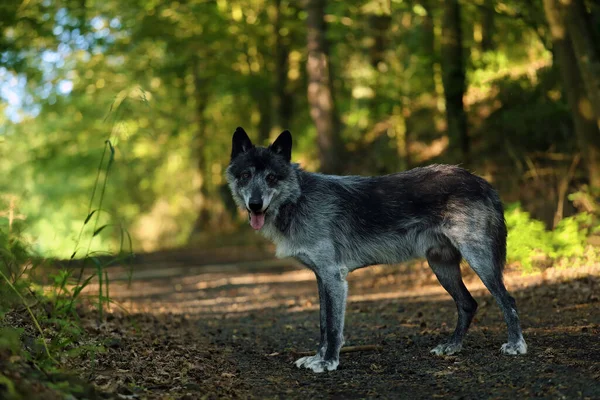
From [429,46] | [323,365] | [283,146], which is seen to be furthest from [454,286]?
[429,46]

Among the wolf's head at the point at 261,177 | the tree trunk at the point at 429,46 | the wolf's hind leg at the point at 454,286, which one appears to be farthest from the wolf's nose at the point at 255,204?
the tree trunk at the point at 429,46

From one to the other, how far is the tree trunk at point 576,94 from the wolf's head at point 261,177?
6.37 m

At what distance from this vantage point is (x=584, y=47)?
10.6m

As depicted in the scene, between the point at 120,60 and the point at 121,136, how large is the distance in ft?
71.4

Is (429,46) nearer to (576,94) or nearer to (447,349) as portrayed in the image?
(576,94)

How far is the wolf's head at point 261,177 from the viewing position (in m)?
6.61

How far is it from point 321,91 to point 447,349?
1278cm

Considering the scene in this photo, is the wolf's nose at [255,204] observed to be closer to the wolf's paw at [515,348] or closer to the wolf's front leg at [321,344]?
the wolf's front leg at [321,344]

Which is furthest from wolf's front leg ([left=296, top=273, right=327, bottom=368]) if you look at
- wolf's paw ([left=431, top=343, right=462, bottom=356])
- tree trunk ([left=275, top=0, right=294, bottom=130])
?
tree trunk ([left=275, top=0, right=294, bottom=130])

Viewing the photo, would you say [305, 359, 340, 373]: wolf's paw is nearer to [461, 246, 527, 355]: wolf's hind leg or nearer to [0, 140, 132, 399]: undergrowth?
[461, 246, 527, 355]: wolf's hind leg

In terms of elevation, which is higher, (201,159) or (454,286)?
(454,286)

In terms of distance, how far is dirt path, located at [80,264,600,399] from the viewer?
5219mm

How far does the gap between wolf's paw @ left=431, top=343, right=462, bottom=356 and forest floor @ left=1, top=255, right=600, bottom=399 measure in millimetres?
84

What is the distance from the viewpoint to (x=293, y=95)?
1058 inches
